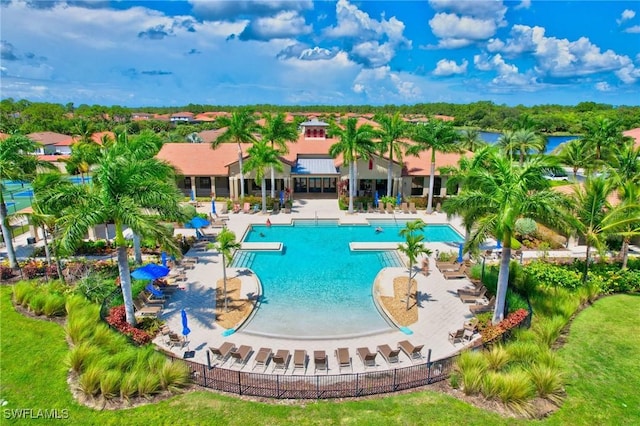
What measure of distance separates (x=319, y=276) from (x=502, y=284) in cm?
1086

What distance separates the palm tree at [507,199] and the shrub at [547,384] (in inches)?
179

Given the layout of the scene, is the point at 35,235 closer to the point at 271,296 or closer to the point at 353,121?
the point at 271,296

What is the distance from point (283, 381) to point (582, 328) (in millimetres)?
13641

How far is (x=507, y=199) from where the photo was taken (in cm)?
1485

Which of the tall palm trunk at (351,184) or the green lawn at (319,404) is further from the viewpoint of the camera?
the tall palm trunk at (351,184)

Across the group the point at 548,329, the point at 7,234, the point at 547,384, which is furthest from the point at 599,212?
the point at 7,234

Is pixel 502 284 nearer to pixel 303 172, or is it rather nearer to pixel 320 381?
pixel 320 381

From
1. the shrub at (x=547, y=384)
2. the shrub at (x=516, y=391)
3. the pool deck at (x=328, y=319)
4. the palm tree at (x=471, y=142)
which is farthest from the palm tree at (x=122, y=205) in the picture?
the palm tree at (x=471, y=142)

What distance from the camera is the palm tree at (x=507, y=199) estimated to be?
1482 cm

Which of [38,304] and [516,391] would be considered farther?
[38,304]

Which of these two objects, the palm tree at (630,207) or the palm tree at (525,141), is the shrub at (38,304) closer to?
the palm tree at (630,207)

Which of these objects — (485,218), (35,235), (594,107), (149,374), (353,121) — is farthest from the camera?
(594,107)

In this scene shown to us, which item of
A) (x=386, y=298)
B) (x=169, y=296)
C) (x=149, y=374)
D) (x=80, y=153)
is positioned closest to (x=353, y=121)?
(x=386, y=298)

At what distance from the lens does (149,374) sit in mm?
13031
